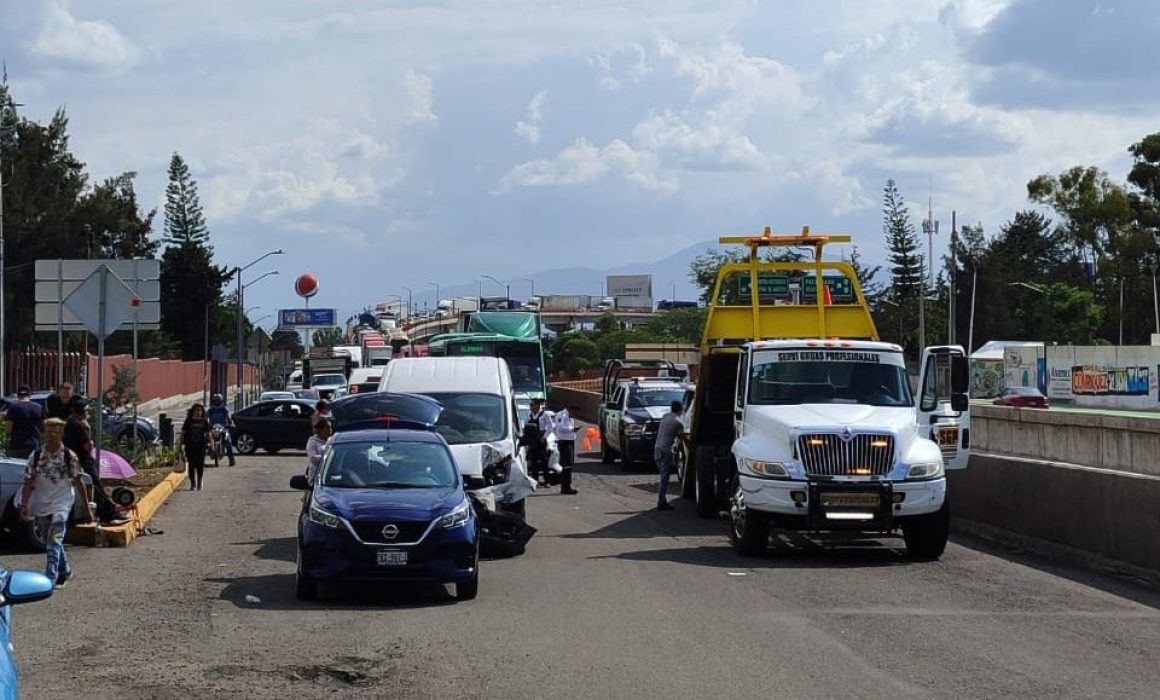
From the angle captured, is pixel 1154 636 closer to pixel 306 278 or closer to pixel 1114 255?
pixel 1114 255

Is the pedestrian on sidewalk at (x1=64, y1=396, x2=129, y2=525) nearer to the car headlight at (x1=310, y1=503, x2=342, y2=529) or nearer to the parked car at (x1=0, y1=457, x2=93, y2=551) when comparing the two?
the parked car at (x1=0, y1=457, x2=93, y2=551)

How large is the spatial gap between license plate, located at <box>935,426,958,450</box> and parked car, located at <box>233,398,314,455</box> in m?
23.6

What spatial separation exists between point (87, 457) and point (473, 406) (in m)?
4.71

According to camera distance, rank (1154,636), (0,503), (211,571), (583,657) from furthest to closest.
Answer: (0,503)
(211,571)
(1154,636)
(583,657)

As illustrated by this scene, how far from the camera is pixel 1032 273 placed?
399ft

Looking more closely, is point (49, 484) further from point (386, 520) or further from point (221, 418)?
point (221, 418)

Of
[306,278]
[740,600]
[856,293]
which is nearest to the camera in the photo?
[740,600]

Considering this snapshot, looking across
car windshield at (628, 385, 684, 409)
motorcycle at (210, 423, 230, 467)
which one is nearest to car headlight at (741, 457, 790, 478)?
car windshield at (628, 385, 684, 409)

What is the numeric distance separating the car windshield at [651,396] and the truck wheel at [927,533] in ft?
57.7

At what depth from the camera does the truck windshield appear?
18562 millimetres

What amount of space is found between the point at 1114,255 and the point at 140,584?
80.4m

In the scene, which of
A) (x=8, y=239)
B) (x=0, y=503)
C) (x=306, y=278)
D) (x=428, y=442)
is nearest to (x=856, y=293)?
(x=428, y=442)

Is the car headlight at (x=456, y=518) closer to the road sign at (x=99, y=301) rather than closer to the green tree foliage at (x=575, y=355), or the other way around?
the road sign at (x=99, y=301)

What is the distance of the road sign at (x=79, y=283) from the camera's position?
987 inches
